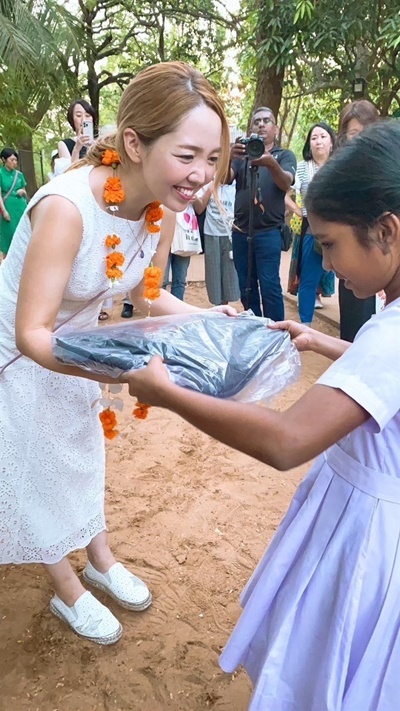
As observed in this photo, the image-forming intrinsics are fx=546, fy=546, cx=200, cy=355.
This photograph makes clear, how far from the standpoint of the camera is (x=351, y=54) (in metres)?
7.37

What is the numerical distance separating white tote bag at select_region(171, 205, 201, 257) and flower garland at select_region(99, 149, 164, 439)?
10.4 ft

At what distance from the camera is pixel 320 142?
14.4 feet

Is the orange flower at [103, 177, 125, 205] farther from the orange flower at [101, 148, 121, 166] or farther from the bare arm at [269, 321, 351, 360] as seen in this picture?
the bare arm at [269, 321, 351, 360]

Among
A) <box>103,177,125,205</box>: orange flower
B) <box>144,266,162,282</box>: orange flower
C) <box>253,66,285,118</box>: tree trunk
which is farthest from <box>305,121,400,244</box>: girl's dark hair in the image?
<box>253,66,285,118</box>: tree trunk

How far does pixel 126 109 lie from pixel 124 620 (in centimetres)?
163

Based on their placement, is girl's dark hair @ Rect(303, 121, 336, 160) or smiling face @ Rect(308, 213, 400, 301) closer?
smiling face @ Rect(308, 213, 400, 301)

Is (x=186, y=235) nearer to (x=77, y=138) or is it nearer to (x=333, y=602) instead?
(x=77, y=138)

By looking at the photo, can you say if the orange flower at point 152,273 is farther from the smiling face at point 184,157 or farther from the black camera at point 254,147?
the black camera at point 254,147

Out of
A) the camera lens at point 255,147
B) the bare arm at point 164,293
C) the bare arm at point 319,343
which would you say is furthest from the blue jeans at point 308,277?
the bare arm at point 319,343

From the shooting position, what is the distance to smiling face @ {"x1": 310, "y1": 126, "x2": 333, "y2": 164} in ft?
14.4

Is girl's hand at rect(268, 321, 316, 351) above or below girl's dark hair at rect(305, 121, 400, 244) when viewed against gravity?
below

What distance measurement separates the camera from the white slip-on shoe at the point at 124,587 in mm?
1925

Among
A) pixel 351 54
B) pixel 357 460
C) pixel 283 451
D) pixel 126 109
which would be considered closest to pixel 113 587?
pixel 357 460

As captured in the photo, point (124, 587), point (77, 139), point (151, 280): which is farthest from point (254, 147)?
point (124, 587)
